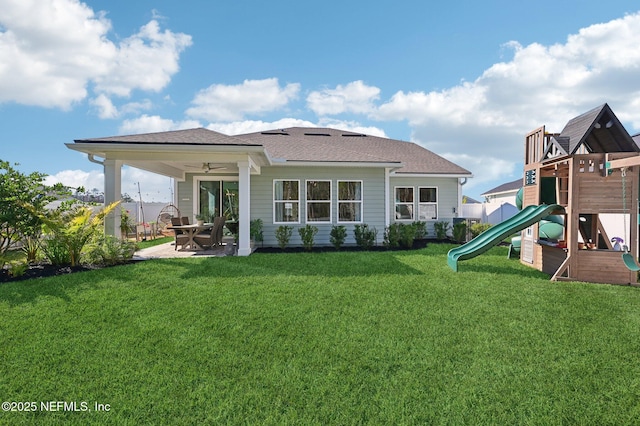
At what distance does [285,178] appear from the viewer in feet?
36.3

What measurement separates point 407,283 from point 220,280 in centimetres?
355

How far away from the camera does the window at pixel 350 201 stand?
11.3 m

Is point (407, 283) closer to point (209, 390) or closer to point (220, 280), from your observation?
point (220, 280)

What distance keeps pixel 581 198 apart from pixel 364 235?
19.3ft

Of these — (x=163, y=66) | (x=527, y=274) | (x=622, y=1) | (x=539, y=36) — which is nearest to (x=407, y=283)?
(x=527, y=274)

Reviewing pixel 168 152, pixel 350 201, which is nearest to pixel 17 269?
pixel 168 152

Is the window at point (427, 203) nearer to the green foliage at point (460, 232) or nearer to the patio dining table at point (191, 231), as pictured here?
the green foliage at point (460, 232)

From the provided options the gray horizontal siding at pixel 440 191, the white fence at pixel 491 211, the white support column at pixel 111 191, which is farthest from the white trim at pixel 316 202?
the white fence at pixel 491 211

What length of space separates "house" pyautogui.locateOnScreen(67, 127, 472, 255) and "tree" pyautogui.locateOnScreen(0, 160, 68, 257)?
1.39 m

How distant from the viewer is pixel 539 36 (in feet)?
29.5

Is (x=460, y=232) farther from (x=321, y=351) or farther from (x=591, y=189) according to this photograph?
(x=321, y=351)

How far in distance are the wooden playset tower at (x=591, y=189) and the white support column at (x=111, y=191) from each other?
35.0 ft

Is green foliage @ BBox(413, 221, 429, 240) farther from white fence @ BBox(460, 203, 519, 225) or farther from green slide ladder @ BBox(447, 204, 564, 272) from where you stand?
white fence @ BBox(460, 203, 519, 225)

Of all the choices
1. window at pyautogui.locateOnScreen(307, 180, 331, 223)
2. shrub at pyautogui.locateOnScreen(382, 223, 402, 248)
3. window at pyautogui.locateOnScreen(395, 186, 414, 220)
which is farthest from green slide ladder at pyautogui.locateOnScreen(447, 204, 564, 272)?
window at pyautogui.locateOnScreen(395, 186, 414, 220)
